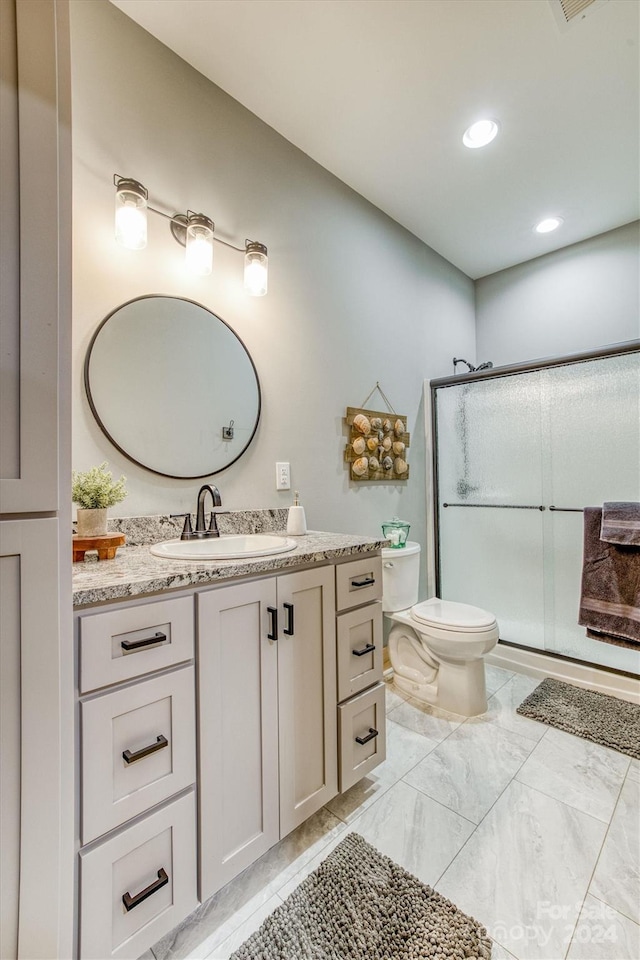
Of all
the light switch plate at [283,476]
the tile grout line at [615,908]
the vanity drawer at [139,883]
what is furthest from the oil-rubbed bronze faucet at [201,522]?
the tile grout line at [615,908]

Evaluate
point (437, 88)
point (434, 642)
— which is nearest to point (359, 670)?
point (434, 642)

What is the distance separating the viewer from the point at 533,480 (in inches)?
93.1

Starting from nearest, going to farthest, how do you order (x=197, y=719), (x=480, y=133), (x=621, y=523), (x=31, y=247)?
(x=31, y=247)
(x=197, y=719)
(x=621, y=523)
(x=480, y=133)

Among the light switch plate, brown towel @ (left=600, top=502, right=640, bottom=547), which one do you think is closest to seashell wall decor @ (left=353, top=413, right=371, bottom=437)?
the light switch plate

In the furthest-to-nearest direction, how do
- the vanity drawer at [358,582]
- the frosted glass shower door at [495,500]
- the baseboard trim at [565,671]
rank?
the frosted glass shower door at [495,500]
the baseboard trim at [565,671]
the vanity drawer at [358,582]

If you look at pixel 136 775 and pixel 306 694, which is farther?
pixel 306 694

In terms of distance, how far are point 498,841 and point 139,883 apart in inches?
39.5

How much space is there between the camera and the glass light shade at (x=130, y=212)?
1283mm

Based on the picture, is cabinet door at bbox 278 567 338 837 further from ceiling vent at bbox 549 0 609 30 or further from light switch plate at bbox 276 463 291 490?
ceiling vent at bbox 549 0 609 30

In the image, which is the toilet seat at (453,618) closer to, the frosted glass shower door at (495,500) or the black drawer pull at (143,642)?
the frosted glass shower door at (495,500)

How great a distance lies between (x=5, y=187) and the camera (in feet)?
2.02

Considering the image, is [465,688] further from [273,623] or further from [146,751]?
[146,751]

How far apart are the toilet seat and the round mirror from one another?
1158 millimetres

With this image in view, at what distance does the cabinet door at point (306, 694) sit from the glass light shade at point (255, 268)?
1.17 meters
